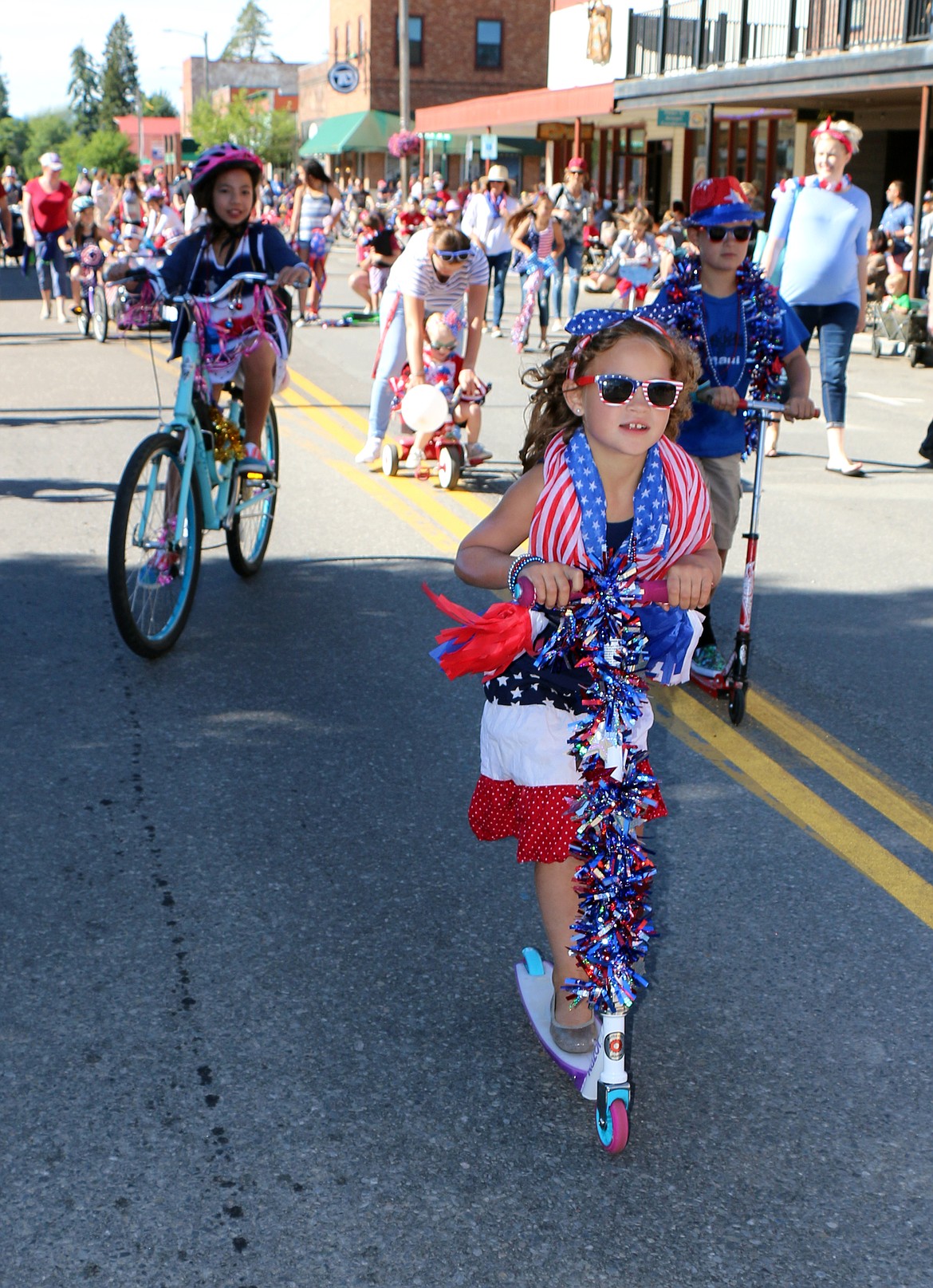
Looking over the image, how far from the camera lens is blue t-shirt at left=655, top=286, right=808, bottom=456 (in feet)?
19.0

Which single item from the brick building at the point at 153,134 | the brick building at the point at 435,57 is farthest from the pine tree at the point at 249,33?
the brick building at the point at 435,57

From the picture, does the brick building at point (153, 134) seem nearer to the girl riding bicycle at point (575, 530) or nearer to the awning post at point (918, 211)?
the awning post at point (918, 211)

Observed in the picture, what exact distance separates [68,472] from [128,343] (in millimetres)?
8991

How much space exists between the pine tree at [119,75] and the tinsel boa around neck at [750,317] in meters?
179

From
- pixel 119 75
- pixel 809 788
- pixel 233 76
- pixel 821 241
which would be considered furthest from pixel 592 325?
pixel 119 75

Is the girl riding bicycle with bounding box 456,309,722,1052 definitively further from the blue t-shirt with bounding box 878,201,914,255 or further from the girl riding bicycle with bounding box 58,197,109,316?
the blue t-shirt with bounding box 878,201,914,255

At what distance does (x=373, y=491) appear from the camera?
9.70 m

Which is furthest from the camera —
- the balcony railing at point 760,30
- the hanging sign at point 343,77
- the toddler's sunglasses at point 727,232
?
the hanging sign at point 343,77

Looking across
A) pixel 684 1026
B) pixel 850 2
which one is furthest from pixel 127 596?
pixel 850 2

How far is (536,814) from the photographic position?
3246 mm

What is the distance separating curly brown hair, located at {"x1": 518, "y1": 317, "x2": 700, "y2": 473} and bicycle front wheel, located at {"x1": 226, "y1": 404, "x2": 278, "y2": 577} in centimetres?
388

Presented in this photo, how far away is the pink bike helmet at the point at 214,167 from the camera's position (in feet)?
21.7

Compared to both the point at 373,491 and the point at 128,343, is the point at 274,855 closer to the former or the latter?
the point at 373,491

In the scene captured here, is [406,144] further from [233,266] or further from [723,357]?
[723,357]
